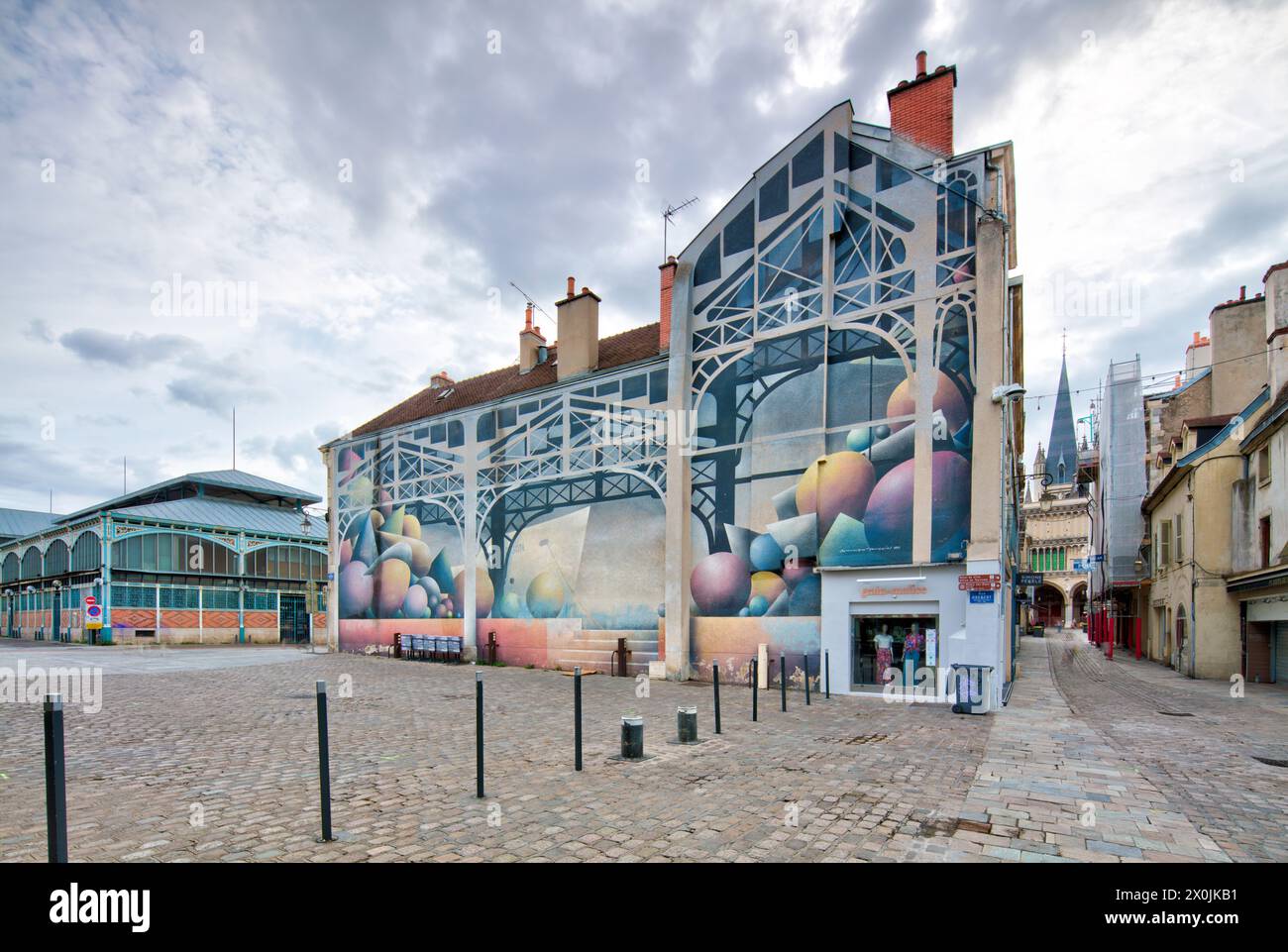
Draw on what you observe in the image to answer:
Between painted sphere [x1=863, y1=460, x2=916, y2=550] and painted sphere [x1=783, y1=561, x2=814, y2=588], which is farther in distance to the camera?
painted sphere [x1=783, y1=561, x2=814, y2=588]

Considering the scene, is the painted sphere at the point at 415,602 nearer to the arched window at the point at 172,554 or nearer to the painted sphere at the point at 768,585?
the painted sphere at the point at 768,585

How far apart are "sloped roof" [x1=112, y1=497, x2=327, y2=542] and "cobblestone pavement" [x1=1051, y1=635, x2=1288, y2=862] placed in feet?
133

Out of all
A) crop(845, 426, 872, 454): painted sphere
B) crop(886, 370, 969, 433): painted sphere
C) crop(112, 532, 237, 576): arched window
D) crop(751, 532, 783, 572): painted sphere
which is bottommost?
crop(112, 532, 237, 576): arched window

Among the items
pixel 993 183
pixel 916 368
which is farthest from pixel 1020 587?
pixel 993 183

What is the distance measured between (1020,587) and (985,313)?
31.7ft

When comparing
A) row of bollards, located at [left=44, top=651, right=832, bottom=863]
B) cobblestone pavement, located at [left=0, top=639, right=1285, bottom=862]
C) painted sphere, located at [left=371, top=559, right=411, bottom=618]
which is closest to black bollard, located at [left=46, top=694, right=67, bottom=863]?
row of bollards, located at [left=44, top=651, right=832, bottom=863]

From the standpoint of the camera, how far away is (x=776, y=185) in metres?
16.7

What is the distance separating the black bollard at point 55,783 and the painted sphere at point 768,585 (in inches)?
538

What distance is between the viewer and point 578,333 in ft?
68.4

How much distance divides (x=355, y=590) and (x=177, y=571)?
55.2 feet

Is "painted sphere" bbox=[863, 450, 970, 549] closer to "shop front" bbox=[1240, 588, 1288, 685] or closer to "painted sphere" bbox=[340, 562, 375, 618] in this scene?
"shop front" bbox=[1240, 588, 1288, 685]

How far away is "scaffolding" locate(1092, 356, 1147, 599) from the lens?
1303 inches

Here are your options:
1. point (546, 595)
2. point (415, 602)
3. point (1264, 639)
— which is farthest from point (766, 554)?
point (1264, 639)

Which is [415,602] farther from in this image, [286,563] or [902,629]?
[286,563]
